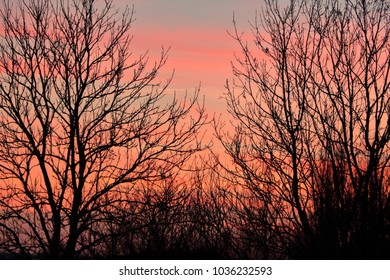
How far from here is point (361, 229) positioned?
13055 millimetres

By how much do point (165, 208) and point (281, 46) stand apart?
183 inches

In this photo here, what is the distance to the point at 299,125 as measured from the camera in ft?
45.6

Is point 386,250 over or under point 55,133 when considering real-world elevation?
under

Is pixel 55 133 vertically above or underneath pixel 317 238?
above

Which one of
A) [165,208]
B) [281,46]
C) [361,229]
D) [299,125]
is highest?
[281,46]

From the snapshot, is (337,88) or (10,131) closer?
(337,88)

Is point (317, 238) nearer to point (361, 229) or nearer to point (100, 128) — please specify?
point (361, 229)

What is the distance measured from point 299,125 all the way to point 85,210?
5344mm
